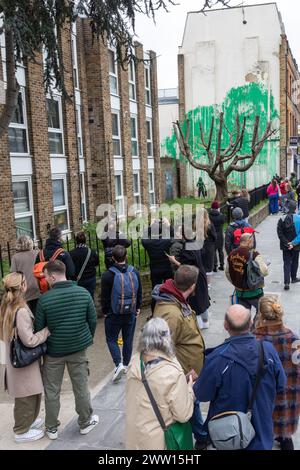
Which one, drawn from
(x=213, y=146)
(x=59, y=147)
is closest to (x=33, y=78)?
(x=59, y=147)

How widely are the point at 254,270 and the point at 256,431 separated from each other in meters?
2.99

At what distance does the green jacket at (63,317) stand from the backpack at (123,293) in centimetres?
104

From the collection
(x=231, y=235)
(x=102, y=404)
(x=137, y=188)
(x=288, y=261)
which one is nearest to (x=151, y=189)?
(x=137, y=188)

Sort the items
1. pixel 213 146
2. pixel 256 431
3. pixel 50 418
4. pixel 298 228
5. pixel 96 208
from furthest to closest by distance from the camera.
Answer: pixel 213 146 → pixel 96 208 → pixel 298 228 → pixel 50 418 → pixel 256 431

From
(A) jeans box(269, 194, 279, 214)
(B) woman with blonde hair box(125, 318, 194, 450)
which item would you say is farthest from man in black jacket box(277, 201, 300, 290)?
(A) jeans box(269, 194, 279, 214)

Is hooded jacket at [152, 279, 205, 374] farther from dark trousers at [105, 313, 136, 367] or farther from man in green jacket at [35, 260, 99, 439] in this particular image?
dark trousers at [105, 313, 136, 367]

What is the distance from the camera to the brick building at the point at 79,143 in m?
12.9

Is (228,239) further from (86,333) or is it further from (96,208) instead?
(96,208)

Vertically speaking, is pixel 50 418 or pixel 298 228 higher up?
pixel 298 228

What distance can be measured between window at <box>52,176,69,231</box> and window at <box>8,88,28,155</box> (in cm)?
183

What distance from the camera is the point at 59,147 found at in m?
15.0

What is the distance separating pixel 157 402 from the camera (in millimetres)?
3012

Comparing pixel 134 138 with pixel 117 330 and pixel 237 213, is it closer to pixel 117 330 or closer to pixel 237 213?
pixel 237 213

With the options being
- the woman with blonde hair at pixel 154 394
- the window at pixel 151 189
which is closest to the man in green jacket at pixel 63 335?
the woman with blonde hair at pixel 154 394
